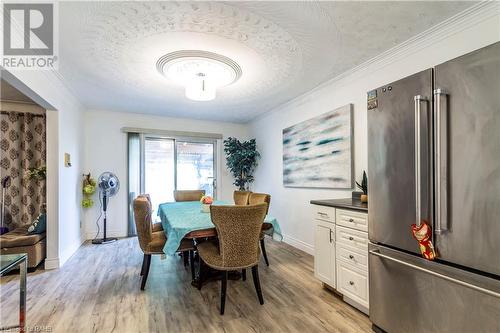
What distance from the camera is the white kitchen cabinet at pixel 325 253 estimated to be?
90.8 inches

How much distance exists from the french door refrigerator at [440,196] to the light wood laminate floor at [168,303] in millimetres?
554

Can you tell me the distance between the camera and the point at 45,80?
266 centimetres

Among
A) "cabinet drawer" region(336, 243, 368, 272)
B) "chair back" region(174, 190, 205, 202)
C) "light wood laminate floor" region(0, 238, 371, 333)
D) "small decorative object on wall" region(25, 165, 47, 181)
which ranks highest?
"small decorative object on wall" region(25, 165, 47, 181)

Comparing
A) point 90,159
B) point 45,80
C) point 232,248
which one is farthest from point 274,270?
point 90,159

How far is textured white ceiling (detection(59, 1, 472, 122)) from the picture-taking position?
5.78 feet

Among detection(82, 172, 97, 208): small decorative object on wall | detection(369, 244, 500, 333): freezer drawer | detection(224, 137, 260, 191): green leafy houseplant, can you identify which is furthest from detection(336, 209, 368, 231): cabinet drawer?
detection(82, 172, 97, 208): small decorative object on wall

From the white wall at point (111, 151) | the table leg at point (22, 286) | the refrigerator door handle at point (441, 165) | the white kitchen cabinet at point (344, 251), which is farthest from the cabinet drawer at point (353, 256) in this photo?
the white wall at point (111, 151)

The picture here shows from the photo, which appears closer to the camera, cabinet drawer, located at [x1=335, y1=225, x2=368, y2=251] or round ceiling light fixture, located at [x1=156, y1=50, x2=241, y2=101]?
cabinet drawer, located at [x1=335, y1=225, x2=368, y2=251]

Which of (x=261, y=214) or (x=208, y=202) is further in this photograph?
(x=208, y=202)

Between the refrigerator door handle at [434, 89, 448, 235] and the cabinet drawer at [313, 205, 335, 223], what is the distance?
3.35ft

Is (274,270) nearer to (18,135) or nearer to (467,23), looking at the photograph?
(467,23)

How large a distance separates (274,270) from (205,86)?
2.37 meters

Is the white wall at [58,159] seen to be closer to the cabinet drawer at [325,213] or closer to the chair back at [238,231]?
the chair back at [238,231]

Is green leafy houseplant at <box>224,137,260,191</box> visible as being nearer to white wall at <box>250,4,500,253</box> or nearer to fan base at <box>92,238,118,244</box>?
white wall at <box>250,4,500,253</box>
